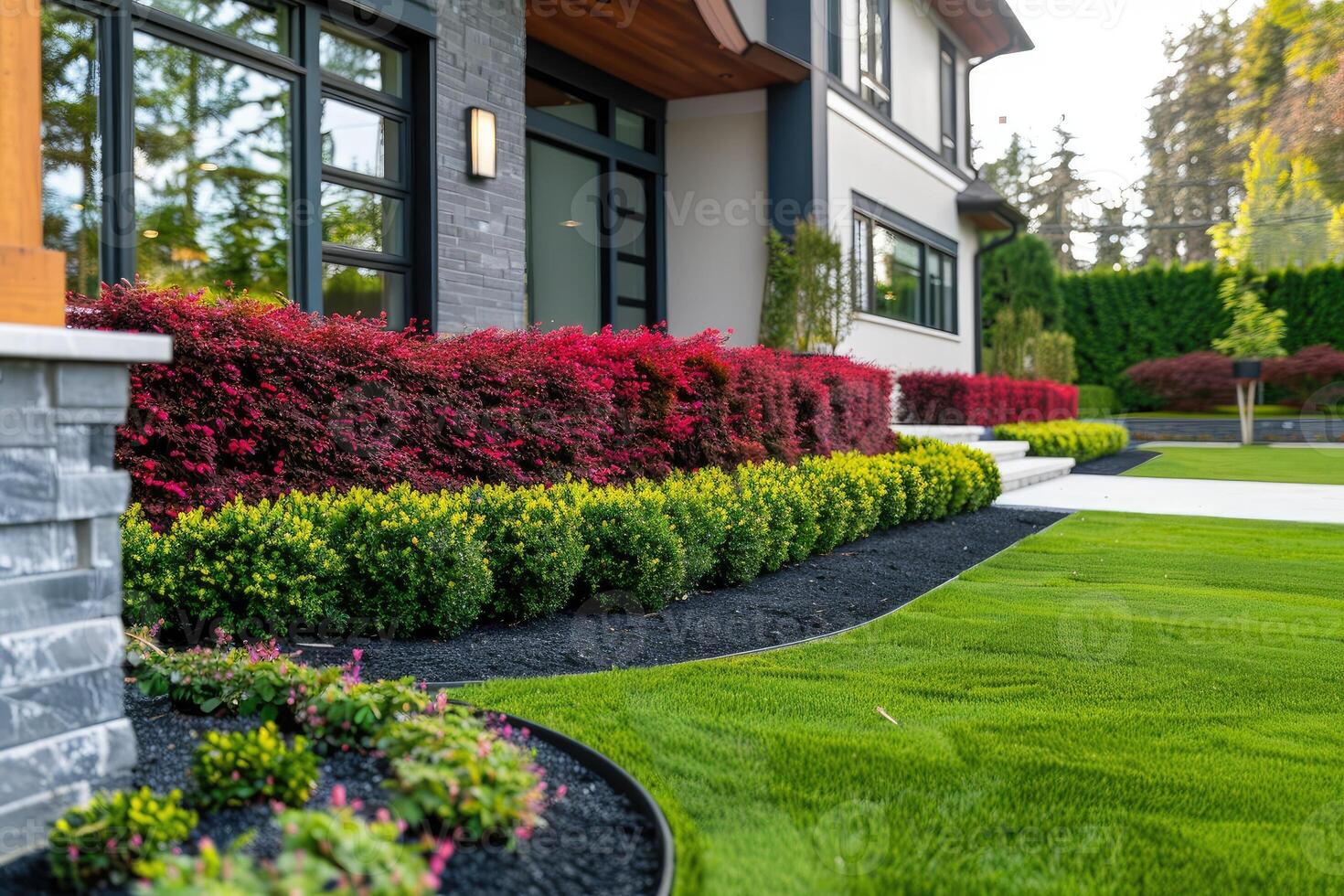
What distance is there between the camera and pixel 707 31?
9.11 m

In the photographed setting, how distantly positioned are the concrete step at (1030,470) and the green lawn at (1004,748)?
535 centimetres

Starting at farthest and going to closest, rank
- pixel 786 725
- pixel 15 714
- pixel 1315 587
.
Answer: pixel 1315 587 < pixel 786 725 < pixel 15 714

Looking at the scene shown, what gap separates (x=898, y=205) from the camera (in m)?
13.6

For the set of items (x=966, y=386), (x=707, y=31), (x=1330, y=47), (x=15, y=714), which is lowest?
(x=15, y=714)

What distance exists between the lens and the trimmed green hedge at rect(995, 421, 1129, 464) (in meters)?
13.0

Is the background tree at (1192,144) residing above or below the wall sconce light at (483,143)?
above

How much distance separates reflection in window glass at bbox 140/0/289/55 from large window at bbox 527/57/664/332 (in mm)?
3766

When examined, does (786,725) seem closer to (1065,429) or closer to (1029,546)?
(1029,546)

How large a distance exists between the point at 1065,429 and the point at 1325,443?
24.8ft

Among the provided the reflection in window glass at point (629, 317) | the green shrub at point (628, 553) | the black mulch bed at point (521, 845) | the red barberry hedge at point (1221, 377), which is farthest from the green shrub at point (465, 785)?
the red barberry hedge at point (1221, 377)

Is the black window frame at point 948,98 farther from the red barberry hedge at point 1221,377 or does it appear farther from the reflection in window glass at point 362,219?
the reflection in window glass at point 362,219

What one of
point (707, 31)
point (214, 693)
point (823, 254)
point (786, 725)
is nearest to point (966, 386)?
point (823, 254)

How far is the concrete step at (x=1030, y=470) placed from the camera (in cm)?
1001

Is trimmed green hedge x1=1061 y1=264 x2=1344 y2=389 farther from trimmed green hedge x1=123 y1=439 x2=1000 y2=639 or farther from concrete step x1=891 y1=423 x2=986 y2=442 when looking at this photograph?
trimmed green hedge x1=123 y1=439 x2=1000 y2=639
